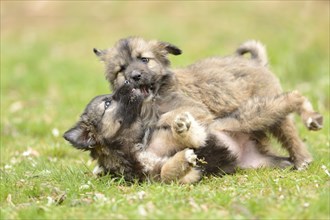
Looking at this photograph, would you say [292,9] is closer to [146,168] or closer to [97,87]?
[97,87]

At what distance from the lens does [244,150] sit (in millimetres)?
7324

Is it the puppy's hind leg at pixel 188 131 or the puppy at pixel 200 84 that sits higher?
the puppy at pixel 200 84

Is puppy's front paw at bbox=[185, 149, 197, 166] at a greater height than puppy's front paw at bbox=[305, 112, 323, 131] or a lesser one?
lesser

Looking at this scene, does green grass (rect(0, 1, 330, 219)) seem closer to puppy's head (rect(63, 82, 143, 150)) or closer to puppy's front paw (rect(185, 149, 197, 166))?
puppy's front paw (rect(185, 149, 197, 166))

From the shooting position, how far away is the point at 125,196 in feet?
18.4

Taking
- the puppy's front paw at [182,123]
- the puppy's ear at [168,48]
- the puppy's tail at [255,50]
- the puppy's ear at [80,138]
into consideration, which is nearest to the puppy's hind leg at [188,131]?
the puppy's front paw at [182,123]

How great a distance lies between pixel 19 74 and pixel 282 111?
920cm

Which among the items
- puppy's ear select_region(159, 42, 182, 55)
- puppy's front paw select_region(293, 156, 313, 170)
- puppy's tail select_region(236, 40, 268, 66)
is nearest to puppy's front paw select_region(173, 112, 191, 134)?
puppy's front paw select_region(293, 156, 313, 170)

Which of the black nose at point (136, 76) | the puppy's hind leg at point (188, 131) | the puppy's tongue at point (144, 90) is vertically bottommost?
the puppy's hind leg at point (188, 131)

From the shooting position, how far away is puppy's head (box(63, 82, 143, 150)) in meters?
6.73

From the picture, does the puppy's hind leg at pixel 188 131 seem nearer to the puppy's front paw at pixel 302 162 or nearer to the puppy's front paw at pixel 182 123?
the puppy's front paw at pixel 182 123

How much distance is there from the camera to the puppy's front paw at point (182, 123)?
630 cm

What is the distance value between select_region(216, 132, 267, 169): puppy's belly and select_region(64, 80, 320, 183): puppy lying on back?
1 cm

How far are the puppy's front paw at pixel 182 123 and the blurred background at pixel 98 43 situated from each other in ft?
9.77
